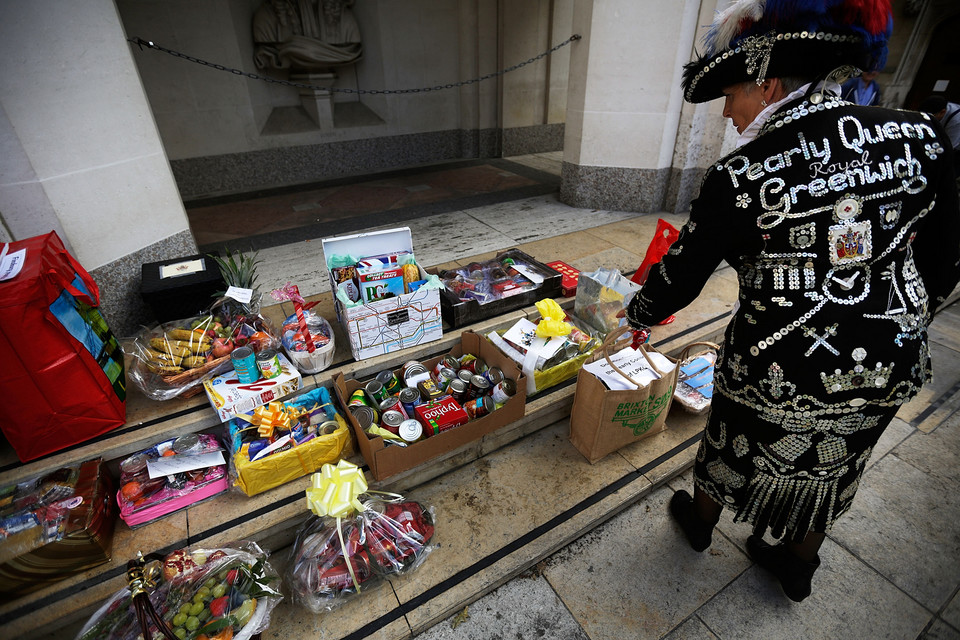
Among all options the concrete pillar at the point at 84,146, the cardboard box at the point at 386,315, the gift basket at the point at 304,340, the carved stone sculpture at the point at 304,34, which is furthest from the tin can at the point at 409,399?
the carved stone sculpture at the point at 304,34

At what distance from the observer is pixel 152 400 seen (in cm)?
227

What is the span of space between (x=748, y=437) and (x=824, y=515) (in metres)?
0.41

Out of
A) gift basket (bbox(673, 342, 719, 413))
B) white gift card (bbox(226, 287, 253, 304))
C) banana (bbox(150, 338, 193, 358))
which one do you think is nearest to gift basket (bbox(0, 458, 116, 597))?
banana (bbox(150, 338, 193, 358))

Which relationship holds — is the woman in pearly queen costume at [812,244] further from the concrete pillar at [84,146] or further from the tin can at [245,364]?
the concrete pillar at [84,146]

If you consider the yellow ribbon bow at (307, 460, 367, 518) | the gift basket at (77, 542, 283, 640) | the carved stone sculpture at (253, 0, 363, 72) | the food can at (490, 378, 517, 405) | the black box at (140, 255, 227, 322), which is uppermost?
the carved stone sculpture at (253, 0, 363, 72)

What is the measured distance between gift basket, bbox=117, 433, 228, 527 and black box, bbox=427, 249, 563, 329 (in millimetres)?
1381

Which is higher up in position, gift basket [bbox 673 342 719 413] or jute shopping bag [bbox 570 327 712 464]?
jute shopping bag [bbox 570 327 712 464]

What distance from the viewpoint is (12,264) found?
5.80 ft

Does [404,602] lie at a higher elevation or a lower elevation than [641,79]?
lower

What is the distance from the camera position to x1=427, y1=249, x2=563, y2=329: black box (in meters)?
2.78

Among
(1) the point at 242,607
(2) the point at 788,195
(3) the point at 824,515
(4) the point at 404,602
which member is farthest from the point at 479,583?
(2) the point at 788,195

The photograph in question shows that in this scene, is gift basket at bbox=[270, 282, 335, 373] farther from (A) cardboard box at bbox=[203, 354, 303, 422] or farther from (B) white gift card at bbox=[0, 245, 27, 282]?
(B) white gift card at bbox=[0, 245, 27, 282]

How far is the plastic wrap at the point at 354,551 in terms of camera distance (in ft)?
5.66

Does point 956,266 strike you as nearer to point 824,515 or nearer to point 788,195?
point 788,195
